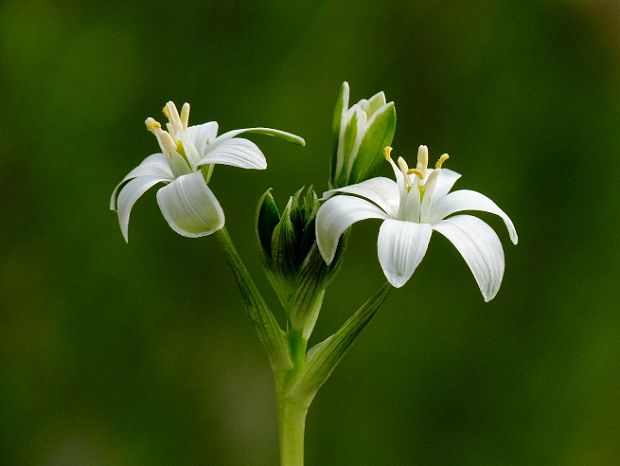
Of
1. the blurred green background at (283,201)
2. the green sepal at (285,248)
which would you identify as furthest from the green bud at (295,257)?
the blurred green background at (283,201)

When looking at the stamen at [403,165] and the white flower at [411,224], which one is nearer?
the white flower at [411,224]

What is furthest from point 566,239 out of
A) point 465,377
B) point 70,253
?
point 70,253

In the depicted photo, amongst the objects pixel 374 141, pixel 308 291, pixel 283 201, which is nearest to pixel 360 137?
pixel 374 141

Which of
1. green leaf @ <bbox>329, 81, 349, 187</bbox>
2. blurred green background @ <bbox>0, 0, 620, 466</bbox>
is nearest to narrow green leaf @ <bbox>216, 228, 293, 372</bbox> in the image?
green leaf @ <bbox>329, 81, 349, 187</bbox>

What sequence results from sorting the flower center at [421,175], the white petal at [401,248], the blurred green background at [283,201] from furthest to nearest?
the blurred green background at [283,201] → the flower center at [421,175] → the white petal at [401,248]

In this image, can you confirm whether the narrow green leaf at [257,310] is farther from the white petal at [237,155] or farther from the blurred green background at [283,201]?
the blurred green background at [283,201]

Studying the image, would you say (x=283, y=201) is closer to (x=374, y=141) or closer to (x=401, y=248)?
(x=374, y=141)

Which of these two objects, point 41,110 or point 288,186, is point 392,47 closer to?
point 288,186
